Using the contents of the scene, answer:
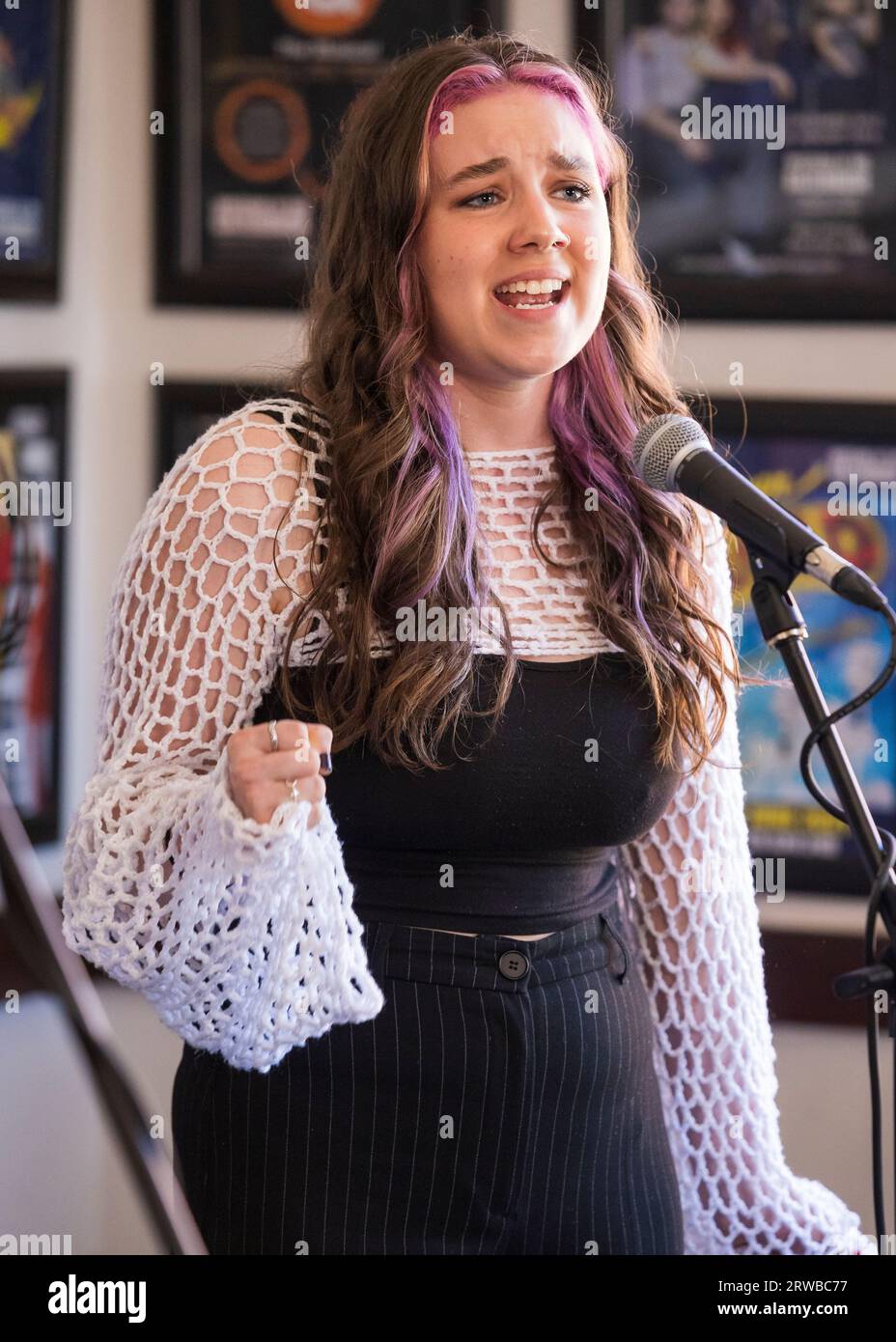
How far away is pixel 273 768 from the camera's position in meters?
0.94

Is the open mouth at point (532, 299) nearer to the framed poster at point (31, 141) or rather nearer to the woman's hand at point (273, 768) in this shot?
the woman's hand at point (273, 768)

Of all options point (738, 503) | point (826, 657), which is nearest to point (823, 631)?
point (826, 657)

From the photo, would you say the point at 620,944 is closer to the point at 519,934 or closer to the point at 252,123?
the point at 519,934

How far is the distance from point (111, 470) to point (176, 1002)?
4.18ft

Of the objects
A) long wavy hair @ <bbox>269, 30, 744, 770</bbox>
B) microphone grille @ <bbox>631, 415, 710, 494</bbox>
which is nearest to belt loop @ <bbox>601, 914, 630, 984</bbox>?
long wavy hair @ <bbox>269, 30, 744, 770</bbox>

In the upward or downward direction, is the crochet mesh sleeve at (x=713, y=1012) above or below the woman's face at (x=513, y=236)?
below

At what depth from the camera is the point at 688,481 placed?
37.5 inches

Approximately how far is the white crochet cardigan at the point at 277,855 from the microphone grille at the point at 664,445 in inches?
9.3

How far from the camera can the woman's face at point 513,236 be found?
119 cm

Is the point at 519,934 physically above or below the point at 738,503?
below

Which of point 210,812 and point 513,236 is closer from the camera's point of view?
point 210,812

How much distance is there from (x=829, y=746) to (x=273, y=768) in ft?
1.11

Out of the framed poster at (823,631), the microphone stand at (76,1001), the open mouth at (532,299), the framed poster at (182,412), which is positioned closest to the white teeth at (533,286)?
the open mouth at (532,299)

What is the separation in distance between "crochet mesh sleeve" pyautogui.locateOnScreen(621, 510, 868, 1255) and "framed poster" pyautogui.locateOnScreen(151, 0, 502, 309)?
105cm
